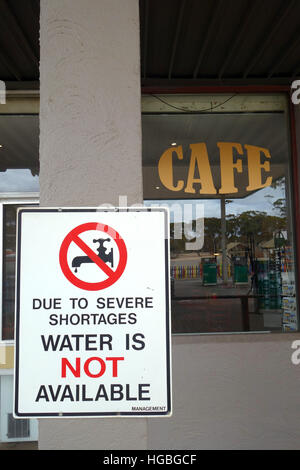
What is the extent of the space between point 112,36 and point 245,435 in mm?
3677

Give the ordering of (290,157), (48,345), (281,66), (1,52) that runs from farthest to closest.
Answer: (290,157)
(281,66)
(1,52)
(48,345)

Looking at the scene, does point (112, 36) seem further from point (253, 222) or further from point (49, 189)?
point (253, 222)

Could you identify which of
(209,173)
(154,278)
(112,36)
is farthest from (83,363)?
(209,173)

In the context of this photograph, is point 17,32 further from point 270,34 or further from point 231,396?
point 231,396

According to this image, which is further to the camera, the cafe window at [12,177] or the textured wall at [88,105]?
the cafe window at [12,177]

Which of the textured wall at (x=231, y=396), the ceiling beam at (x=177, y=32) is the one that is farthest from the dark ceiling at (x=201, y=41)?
the textured wall at (x=231, y=396)

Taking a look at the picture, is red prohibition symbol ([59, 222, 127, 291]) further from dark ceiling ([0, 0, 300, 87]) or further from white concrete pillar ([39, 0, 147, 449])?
dark ceiling ([0, 0, 300, 87])

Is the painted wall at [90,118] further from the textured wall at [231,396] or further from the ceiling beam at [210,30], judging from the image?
the textured wall at [231,396]

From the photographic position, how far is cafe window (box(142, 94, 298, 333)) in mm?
4551

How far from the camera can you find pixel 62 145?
1.67 metres

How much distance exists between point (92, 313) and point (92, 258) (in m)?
0.20

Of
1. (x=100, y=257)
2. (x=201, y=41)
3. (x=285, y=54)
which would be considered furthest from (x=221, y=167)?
(x=100, y=257)

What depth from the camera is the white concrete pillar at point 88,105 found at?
166 cm

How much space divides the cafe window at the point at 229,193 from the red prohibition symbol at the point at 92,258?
2.96m
